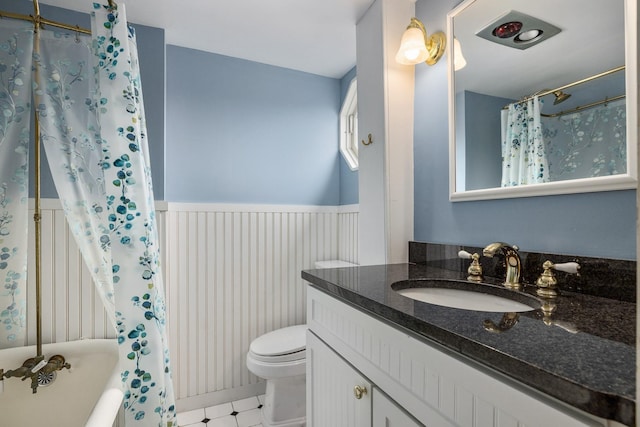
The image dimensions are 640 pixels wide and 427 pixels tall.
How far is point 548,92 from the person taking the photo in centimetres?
105

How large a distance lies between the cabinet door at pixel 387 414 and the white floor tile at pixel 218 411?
5.03ft

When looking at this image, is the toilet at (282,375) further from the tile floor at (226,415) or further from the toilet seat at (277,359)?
the tile floor at (226,415)

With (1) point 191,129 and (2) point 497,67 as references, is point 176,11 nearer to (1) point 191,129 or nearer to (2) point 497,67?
(1) point 191,129

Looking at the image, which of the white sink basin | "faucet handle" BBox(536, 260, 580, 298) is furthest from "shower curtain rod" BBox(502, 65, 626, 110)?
the white sink basin

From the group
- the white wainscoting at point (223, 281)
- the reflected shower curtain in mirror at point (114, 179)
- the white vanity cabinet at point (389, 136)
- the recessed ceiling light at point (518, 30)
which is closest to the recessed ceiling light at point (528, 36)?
the recessed ceiling light at point (518, 30)

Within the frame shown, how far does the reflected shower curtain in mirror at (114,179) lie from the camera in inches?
46.8

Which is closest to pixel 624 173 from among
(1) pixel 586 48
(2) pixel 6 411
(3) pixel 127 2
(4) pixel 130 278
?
(1) pixel 586 48

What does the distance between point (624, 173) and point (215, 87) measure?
225 cm

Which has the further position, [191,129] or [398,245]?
[191,129]

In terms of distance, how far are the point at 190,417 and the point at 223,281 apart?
2.80 feet

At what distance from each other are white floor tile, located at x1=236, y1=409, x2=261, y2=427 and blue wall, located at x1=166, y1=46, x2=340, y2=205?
1.42m

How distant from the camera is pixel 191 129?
214cm

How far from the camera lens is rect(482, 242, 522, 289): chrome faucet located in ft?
3.33

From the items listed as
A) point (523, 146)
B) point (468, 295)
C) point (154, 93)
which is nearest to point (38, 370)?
point (154, 93)
